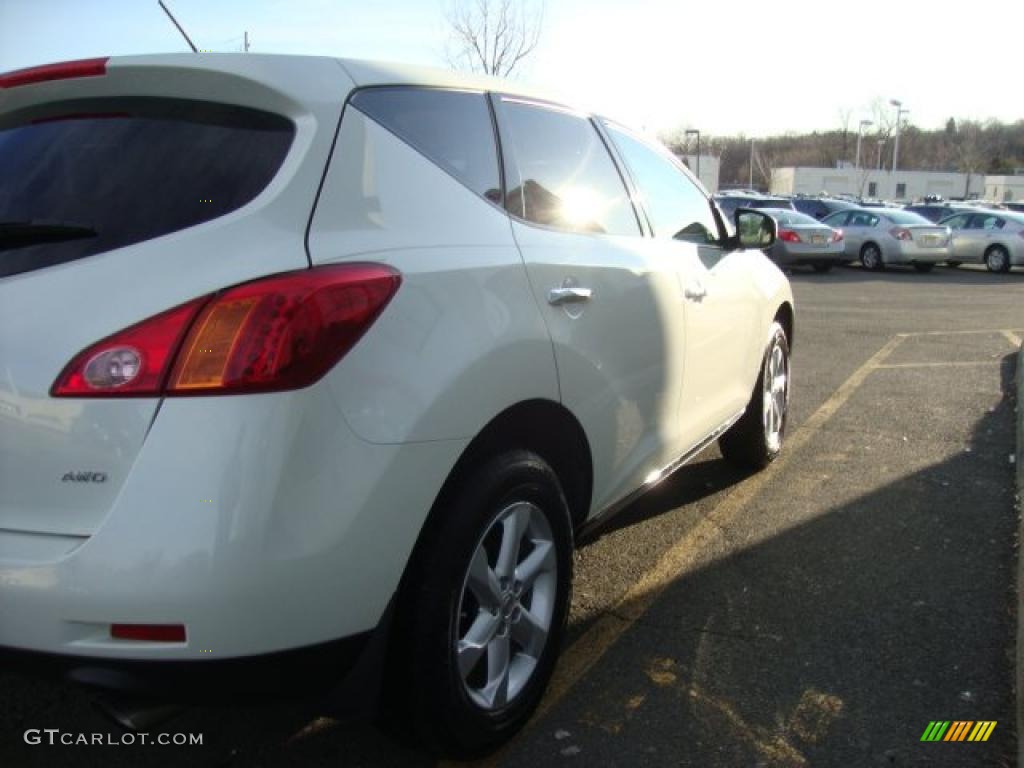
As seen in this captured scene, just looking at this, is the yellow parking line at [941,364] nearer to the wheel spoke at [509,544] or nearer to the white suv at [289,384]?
the white suv at [289,384]

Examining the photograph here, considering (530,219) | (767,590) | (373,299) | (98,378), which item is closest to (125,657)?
(98,378)

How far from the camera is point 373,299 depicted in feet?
6.75

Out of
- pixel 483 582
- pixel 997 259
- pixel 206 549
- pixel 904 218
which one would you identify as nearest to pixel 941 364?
pixel 483 582

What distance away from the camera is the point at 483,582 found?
2.44 meters

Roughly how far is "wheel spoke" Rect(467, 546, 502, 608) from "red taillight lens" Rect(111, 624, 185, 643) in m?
0.76

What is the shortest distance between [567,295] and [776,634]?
1515 mm

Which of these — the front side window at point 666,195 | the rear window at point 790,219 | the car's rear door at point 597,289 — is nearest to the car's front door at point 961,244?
the rear window at point 790,219

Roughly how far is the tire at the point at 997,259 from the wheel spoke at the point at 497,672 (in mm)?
22851

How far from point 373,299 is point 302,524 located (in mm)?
515

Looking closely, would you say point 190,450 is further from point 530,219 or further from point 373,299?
point 530,219

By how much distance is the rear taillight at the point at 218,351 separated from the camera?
72.7 inches

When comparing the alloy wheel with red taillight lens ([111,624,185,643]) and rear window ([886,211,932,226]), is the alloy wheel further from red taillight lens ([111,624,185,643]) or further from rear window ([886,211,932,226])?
rear window ([886,211,932,226])

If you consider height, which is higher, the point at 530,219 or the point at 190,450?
the point at 530,219

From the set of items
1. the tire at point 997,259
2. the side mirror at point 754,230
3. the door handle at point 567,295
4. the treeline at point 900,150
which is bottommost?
the tire at point 997,259
